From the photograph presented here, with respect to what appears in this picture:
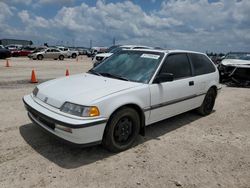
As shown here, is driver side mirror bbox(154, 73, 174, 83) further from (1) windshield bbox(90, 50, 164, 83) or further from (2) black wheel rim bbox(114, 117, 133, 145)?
(2) black wheel rim bbox(114, 117, 133, 145)

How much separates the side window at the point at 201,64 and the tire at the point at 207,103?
540 millimetres

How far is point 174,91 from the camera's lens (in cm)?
444

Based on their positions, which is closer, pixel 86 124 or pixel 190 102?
pixel 86 124

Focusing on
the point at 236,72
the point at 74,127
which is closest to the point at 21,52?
the point at 236,72

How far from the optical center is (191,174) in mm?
3205

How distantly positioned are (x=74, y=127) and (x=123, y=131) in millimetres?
934

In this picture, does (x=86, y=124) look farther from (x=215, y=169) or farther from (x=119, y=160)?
(x=215, y=169)

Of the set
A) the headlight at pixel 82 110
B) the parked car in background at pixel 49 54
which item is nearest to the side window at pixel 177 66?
the headlight at pixel 82 110

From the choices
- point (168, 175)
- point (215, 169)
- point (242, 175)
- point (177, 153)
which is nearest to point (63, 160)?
point (168, 175)

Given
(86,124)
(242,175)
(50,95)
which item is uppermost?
(50,95)

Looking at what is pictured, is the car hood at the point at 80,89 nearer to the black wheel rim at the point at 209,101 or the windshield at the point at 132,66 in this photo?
Result: the windshield at the point at 132,66

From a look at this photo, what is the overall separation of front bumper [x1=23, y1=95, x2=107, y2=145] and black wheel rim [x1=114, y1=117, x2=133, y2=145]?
0.36 metres

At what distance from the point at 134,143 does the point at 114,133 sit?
2.07 ft

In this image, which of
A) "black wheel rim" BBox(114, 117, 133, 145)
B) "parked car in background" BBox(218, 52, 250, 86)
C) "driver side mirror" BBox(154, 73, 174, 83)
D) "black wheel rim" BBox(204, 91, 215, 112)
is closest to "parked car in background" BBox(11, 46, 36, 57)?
"parked car in background" BBox(218, 52, 250, 86)
